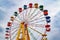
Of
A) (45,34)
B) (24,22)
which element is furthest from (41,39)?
(24,22)

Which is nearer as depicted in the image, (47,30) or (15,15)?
(47,30)

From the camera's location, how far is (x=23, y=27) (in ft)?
202

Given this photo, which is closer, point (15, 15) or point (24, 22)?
point (24, 22)

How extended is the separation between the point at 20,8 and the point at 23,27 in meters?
5.35

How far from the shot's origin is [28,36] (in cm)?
6044

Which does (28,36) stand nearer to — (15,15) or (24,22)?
(24,22)

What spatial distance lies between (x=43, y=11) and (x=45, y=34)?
5265 millimetres

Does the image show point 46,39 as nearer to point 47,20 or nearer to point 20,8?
point 47,20

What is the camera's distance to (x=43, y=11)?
206ft

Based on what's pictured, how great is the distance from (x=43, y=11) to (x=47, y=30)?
174 inches

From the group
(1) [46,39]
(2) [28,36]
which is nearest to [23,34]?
(2) [28,36]

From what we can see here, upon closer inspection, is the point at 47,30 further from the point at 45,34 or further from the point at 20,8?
the point at 20,8

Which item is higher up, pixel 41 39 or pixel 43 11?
pixel 43 11

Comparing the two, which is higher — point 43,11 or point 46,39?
point 43,11
